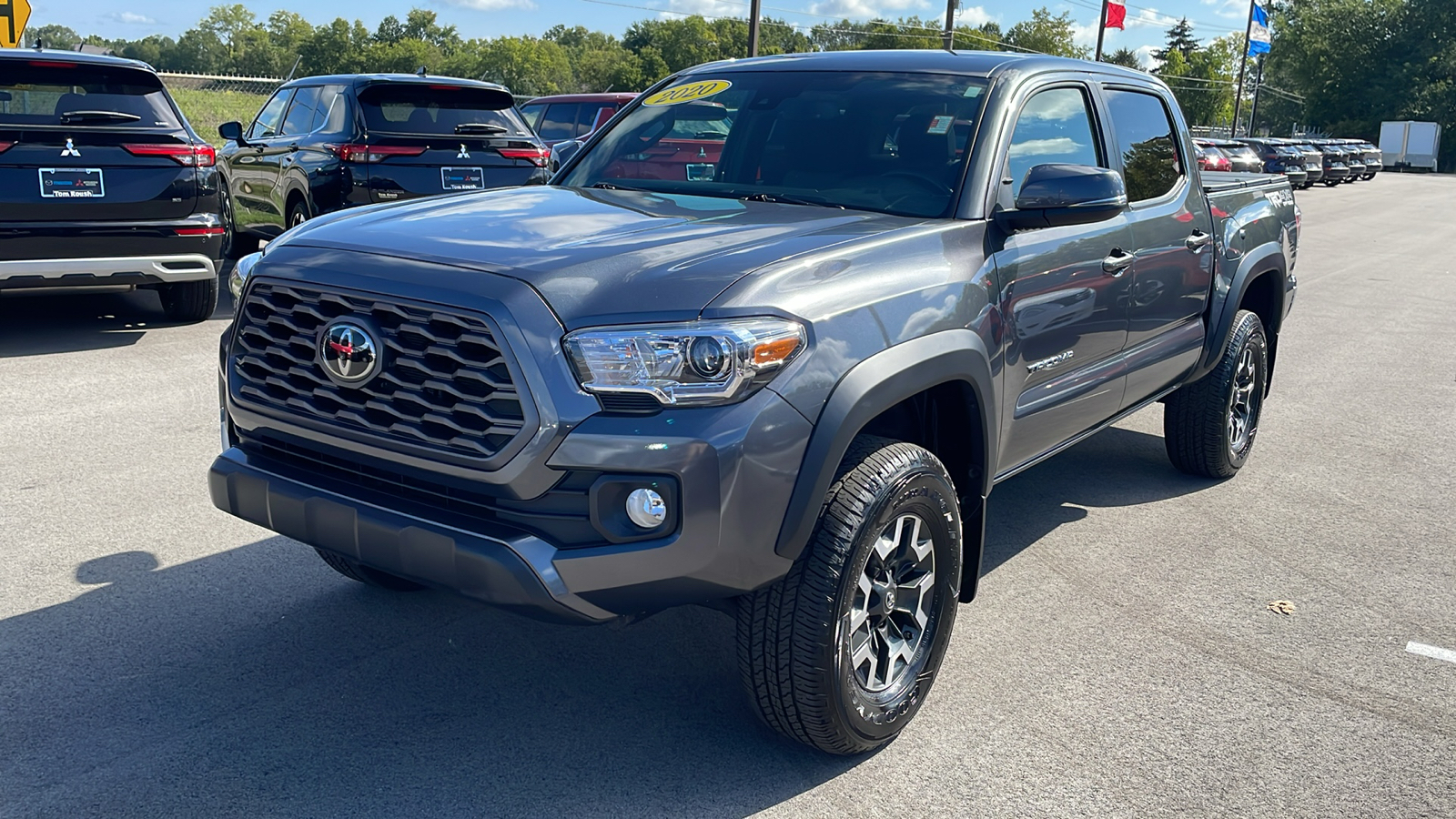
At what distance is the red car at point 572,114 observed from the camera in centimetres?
1769

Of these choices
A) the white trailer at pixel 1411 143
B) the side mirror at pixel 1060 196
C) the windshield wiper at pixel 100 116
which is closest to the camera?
the side mirror at pixel 1060 196

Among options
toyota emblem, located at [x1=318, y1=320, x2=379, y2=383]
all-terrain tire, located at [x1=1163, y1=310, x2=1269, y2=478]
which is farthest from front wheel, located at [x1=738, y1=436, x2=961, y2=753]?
all-terrain tire, located at [x1=1163, y1=310, x2=1269, y2=478]

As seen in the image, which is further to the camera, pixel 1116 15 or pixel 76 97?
pixel 1116 15

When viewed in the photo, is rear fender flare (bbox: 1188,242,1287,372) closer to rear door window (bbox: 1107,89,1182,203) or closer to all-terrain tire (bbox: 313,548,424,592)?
rear door window (bbox: 1107,89,1182,203)

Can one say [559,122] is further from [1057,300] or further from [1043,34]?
[1043,34]

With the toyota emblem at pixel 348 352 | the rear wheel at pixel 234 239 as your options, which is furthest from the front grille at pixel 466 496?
the rear wheel at pixel 234 239

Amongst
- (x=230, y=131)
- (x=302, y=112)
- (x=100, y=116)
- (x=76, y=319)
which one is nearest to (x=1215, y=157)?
(x=302, y=112)

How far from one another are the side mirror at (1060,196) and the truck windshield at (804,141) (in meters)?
0.21

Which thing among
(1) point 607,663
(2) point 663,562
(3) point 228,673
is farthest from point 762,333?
(3) point 228,673

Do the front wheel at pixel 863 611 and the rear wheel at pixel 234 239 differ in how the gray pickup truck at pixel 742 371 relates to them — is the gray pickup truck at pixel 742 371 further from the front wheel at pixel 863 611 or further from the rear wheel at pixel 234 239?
the rear wheel at pixel 234 239

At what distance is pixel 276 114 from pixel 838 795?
10.4 m

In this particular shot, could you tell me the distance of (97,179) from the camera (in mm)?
7766

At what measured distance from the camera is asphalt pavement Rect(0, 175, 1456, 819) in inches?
122

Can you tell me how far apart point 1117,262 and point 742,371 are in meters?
2.17
